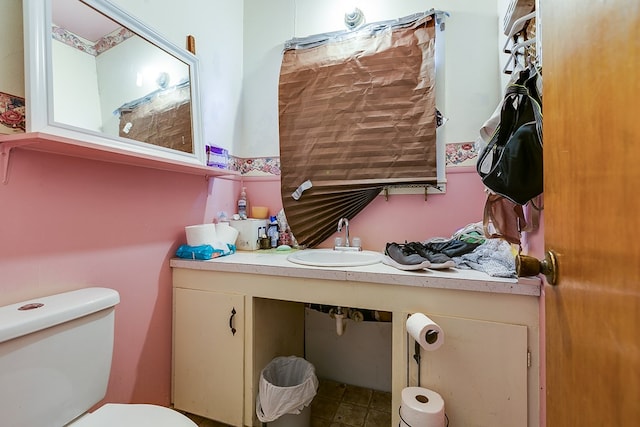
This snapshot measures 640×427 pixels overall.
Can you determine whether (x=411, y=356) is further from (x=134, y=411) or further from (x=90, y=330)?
(x=90, y=330)

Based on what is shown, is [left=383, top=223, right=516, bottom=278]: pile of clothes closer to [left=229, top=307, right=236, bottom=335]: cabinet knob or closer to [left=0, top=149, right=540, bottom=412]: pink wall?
[left=0, top=149, right=540, bottom=412]: pink wall

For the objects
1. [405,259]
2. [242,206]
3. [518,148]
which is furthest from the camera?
[242,206]

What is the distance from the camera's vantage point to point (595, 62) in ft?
1.37

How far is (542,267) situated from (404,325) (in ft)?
2.00

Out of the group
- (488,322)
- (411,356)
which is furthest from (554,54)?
(411,356)

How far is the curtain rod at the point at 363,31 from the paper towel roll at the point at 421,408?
1848 mm

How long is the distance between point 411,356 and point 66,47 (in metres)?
1.72

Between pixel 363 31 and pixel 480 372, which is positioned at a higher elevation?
pixel 363 31

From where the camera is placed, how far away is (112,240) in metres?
1.19

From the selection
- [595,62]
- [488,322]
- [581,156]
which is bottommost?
[488,322]

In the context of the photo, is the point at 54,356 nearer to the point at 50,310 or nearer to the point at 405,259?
the point at 50,310

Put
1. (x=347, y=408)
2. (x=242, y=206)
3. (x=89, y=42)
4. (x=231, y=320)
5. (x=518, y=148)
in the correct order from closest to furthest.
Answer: (x=518, y=148), (x=89, y=42), (x=231, y=320), (x=347, y=408), (x=242, y=206)

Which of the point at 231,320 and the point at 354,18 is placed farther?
the point at 354,18

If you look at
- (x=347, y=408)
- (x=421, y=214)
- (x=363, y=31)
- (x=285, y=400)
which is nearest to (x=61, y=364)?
(x=285, y=400)
